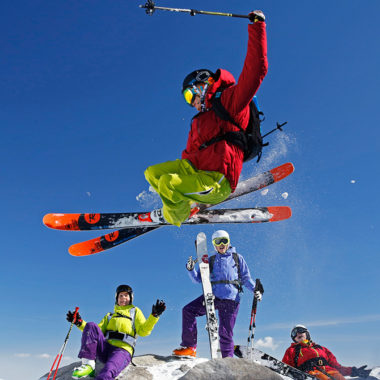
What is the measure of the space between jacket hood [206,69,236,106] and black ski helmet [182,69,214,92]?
113mm

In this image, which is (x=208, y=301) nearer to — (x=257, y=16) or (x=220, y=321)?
(x=220, y=321)

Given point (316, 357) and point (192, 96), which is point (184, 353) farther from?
point (192, 96)

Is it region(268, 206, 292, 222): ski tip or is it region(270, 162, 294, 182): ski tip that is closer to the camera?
region(270, 162, 294, 182): ski tip

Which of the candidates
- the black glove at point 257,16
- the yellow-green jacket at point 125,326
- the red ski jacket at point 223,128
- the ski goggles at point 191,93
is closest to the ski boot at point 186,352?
the yellow-green jacket at point 125,326

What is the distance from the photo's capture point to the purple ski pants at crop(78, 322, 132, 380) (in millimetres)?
4167

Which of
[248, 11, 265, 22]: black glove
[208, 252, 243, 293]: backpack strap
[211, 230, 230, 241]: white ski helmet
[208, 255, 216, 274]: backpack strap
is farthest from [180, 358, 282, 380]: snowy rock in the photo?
[248, 11, 265, 22]: black glove

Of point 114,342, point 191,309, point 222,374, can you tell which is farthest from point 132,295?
point 222,374

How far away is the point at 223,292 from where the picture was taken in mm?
5609

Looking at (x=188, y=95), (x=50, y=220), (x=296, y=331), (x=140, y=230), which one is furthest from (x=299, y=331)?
(x=50, y=220)

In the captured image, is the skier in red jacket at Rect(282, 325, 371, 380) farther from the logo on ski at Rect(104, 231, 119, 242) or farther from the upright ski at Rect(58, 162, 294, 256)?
the logo on ski at Rect(104, 231, 119, 242)

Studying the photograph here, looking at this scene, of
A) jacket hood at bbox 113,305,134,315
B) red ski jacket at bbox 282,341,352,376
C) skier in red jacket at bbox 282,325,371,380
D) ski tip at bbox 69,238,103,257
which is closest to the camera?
jacket hood at bbox 113,305,134,315

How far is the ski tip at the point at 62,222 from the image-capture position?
250 inches

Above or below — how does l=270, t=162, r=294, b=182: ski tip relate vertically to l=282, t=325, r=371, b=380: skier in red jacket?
above

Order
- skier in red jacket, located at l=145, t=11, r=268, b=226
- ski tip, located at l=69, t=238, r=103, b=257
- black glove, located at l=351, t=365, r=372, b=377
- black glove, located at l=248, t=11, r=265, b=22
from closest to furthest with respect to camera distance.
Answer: black glove, located at l=248, t=11, r=265, b=22 → skier in red jacket, located at l=145, t=11, r=268, b=226 → black glove, located at l=351, t=365, r=372, b=377 → ski tip, located at l=69, t=238, r=103, b=257
